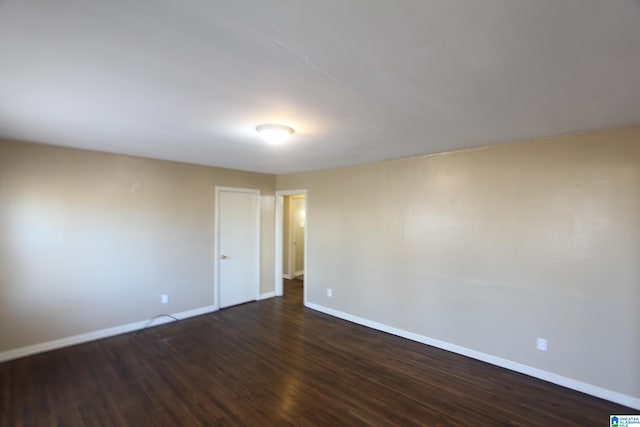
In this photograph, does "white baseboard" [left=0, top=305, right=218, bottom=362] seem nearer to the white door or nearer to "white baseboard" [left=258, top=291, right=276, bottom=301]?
the white door

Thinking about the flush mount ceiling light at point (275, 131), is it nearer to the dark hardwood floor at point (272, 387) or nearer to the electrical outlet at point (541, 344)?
the dark hardwood floor at point (272, 387)

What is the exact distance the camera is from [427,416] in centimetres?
236

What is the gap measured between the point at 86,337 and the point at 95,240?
1.24 meters

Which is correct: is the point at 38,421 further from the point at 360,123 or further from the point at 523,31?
the point at 523,31

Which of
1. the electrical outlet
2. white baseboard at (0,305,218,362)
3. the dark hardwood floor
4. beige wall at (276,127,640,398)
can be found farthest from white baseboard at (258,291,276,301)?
the electrical outlet

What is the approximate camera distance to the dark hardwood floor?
7.68 ft

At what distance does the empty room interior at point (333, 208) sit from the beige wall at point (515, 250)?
2cm

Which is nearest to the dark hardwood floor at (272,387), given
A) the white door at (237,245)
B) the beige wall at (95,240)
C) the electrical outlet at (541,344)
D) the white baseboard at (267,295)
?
the electrical outlet at (541,344)

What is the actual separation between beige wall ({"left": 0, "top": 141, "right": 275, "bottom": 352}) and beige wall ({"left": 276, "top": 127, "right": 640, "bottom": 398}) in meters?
2.64

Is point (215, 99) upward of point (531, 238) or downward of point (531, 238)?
upward

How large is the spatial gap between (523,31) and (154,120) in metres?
2.65

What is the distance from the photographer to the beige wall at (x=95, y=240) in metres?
3.23

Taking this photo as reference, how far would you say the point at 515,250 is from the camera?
10.1 feet

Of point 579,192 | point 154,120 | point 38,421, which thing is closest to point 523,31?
point 579,192
